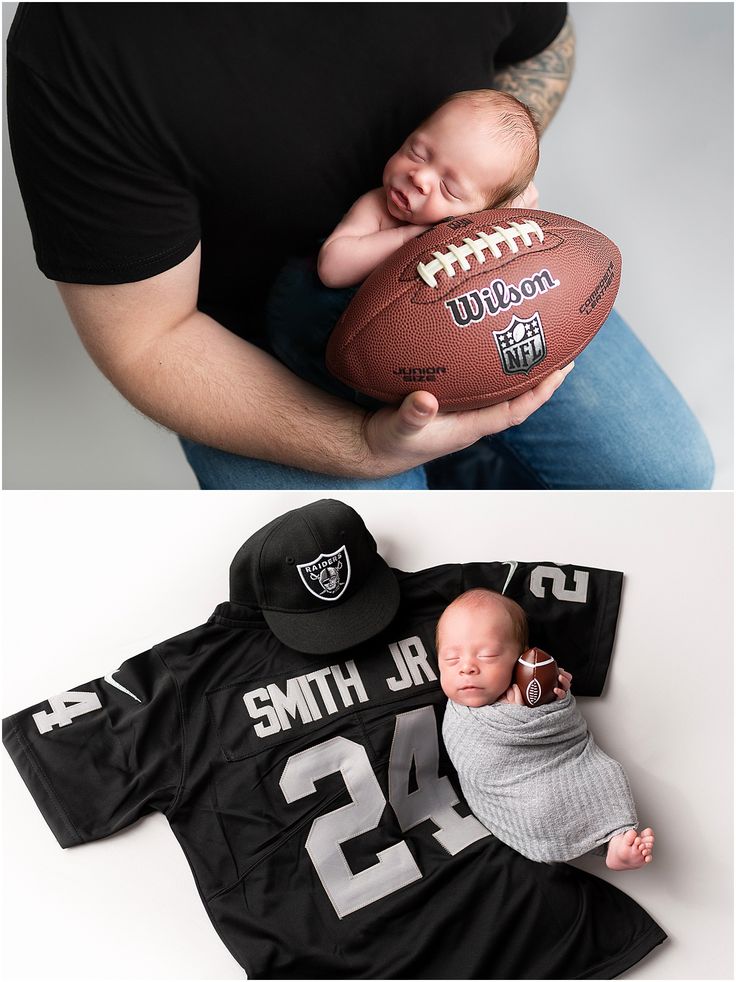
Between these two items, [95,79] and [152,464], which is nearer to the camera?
[95,79]

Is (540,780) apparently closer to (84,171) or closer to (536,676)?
(536,676)

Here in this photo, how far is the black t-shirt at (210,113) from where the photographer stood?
813mm

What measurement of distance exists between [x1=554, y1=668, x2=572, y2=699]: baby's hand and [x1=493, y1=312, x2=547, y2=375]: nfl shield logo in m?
0.45

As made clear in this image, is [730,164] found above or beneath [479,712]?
above

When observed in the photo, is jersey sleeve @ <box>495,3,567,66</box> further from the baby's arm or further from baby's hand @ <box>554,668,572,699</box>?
baby's hand @ <box>554,668,572,699</box>

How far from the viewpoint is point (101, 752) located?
3.43ft

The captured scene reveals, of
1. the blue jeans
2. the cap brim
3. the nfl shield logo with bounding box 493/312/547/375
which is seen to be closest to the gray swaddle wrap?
the cap brim

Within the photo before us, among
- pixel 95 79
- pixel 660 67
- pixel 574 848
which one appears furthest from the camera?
pixel 660 67

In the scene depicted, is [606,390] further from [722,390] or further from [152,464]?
[152,464]

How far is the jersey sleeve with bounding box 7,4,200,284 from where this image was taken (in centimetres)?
80

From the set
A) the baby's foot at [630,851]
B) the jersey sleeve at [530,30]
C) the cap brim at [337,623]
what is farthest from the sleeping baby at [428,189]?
the baby's foot at [630,851]

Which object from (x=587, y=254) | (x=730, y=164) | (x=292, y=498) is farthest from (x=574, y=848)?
(x=730, y=164)

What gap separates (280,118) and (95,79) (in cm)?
20

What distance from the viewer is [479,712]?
1033 millimetres
